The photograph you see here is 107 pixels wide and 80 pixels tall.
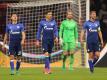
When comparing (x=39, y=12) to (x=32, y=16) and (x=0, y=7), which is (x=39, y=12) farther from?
(x=0, y=7)

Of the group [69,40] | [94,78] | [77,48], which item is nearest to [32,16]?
[77,48]

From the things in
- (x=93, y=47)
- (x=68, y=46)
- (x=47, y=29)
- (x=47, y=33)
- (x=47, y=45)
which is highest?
(x=47, y=29)

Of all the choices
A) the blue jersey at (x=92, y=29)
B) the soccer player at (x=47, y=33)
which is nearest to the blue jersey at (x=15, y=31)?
the soccer player at (x=47, y=33)

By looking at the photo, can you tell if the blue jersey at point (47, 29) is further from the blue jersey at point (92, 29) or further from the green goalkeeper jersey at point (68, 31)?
the green goalkeeper jersey at point (68, 31)

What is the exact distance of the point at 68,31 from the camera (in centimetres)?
2356

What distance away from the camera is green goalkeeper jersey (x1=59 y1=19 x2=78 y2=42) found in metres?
23.4

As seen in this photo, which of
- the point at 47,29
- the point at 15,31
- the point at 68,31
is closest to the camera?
the point at 15,31

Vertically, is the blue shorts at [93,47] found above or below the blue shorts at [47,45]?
below

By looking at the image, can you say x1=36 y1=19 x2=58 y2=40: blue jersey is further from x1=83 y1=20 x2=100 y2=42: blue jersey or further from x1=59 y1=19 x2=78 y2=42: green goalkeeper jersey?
x1=59 y1=19 x2=78 y2=42: green goalkeeper jersey

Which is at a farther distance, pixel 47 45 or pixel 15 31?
pixel 47 45

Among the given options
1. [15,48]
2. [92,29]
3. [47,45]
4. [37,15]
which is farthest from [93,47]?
[37,15]

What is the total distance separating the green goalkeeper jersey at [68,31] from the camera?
76.7 ft

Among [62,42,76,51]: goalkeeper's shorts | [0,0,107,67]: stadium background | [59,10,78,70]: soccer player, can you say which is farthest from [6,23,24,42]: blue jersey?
[0,0,107,67]: stadium background

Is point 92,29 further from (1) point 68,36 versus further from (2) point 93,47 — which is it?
(1) point 68,36
